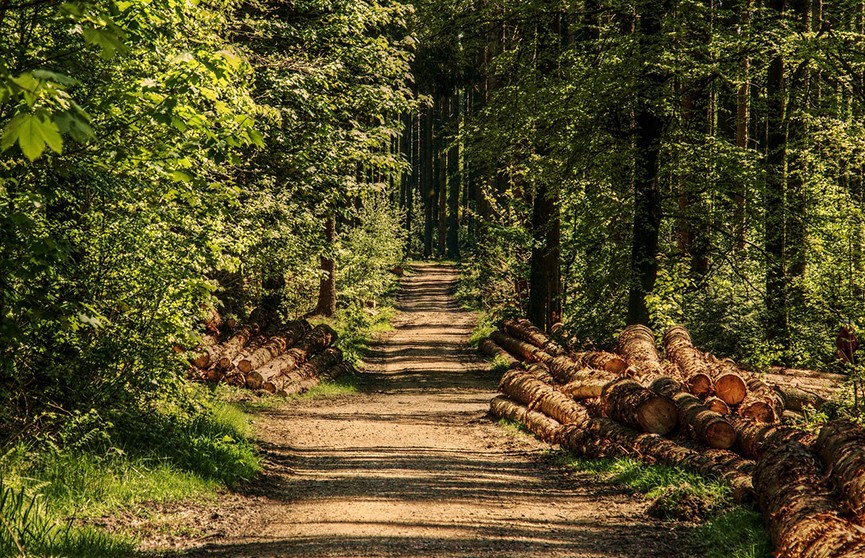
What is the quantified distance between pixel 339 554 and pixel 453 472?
12.9 ft

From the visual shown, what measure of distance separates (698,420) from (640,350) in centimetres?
393

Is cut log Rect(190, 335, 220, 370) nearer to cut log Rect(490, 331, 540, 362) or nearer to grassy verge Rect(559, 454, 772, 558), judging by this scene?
cut log Rect(490, 331, 540, 362)

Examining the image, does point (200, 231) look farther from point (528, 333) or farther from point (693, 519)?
point (528, 333)

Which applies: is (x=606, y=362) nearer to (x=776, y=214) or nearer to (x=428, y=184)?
(x=776, y=214)

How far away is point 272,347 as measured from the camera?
17641 millimetres

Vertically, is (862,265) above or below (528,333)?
above

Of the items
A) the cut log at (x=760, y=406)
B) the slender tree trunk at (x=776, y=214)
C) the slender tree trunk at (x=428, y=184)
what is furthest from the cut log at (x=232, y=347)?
the slender tree trunk at (x=428, y=184)

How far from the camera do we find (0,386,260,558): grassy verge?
5.62 metres

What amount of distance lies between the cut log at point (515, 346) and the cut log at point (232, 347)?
22.8ft

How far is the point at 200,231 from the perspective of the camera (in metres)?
10.0

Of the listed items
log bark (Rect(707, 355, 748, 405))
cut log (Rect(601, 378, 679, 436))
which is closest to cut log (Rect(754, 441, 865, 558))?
cut log (Rect(601, 378, 679, 436))

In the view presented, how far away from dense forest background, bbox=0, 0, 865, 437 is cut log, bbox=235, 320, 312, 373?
106 cm

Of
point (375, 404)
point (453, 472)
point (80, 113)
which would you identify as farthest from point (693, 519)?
point (375, 404)

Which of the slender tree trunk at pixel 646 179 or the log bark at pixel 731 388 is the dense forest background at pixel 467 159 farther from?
the log bark at pixel 731 388
